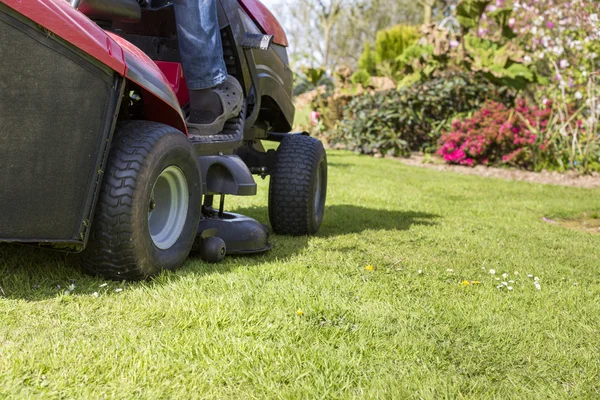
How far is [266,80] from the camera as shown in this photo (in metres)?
4.20

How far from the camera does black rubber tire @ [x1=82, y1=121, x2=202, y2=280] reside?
8.56ft

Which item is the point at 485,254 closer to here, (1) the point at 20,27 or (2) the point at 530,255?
(2) the point at 530,255

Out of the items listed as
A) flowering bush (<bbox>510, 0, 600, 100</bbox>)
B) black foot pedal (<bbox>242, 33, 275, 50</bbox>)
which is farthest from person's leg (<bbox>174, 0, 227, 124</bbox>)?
flowering bush (<bbox>510, 0, 600, 100</bbox>)

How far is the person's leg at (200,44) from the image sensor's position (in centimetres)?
339

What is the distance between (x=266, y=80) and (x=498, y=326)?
2.25 metres

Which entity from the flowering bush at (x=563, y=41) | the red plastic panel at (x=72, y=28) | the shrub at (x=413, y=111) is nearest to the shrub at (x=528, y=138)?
the flowering bush at (x=563, y=41)

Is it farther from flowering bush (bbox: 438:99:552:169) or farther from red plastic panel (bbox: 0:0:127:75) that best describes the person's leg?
flowering bush (bbox: 438:99:552:169)

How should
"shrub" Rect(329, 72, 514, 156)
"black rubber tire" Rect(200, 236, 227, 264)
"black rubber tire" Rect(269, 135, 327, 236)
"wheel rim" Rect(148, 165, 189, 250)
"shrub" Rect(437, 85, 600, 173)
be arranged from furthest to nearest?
1. "shrub" Rect(329, 72, 514, 156)
2. "shrub" Rect(437, 85, 600, 173)
3. "black rubber tire" Rect(269, 135, 327, 236)
4. "black rubber tire" Rect(200, 236, 227, 264)
5. "wheel rim" Rect(148, 165, 189, 250)

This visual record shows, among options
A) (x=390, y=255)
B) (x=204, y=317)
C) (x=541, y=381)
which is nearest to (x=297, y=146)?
(x=390, y=255)

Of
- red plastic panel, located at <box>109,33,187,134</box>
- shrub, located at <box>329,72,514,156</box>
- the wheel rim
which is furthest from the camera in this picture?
shrub, located at <box>329,72,514,156</box>

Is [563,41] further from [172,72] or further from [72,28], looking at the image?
[72,28]

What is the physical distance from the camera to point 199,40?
3.41 metres

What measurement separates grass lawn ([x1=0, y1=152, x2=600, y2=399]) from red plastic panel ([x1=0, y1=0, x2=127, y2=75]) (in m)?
0.85

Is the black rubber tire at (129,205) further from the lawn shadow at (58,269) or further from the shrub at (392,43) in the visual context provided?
the shrub at (392,43)
